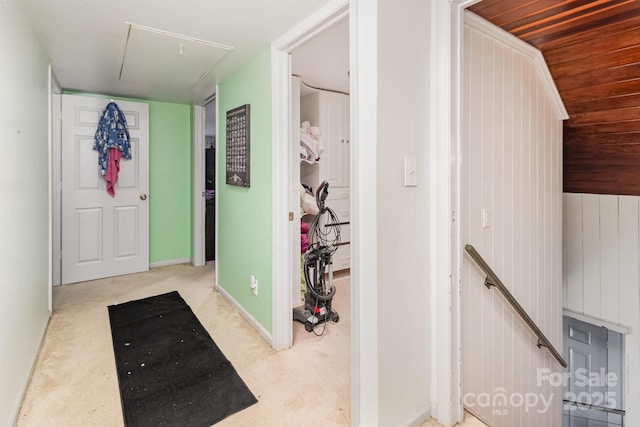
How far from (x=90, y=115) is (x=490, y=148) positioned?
3.93 metres

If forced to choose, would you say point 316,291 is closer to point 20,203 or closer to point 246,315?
point 246,315

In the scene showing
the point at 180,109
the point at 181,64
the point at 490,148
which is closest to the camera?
the point at 490,148

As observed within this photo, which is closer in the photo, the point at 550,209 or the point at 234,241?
the point at 550,209

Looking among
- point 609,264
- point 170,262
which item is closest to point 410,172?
point 609,264

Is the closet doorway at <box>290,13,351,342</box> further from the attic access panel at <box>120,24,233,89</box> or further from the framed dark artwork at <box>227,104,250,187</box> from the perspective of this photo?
the attic access panel at <box>120,24,233,89</box>

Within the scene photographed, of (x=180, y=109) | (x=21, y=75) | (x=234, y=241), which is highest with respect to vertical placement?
(x=180, y=109)

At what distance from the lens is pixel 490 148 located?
1.95 m

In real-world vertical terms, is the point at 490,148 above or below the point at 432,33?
below

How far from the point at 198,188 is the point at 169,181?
0.42 metres

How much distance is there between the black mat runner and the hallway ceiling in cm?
208

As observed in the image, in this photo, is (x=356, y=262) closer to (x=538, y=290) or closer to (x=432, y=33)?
(x=432, y=33)

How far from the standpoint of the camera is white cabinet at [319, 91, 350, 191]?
3.62 m

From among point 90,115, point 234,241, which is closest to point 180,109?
point 90,115

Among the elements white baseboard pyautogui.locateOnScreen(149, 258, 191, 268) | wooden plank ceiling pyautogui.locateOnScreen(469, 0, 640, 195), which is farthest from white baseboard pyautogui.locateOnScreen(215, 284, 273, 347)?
wooden plank ceiling pyautogui.locateOnScreen(469, 0, 640, 195)
